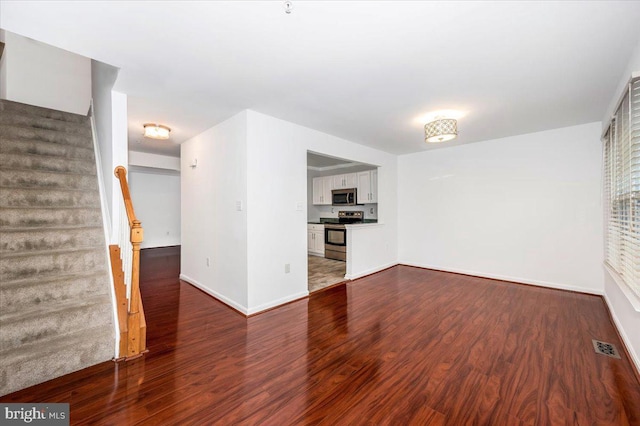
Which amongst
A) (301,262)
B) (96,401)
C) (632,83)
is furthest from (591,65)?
(96,401)

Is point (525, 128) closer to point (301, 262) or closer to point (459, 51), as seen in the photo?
point (459, 51)

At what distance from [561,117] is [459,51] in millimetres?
2597

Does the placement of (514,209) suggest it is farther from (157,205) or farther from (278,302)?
(157,205)

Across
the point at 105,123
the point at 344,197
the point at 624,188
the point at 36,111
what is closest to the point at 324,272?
the point at 344,197

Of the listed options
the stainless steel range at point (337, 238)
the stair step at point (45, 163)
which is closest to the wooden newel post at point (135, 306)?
the stair step at point (45, 163)

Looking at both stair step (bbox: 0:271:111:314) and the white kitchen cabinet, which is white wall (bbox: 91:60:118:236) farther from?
the white kitchen cabinet

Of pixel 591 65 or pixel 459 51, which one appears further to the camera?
pixel 591 65

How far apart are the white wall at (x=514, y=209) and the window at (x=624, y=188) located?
340 mm

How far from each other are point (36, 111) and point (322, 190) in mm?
5486

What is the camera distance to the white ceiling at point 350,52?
1542mm

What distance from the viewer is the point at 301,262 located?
3670 mm

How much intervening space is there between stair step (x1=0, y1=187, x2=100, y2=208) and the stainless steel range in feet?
14.3

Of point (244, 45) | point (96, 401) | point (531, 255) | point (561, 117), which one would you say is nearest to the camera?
point (96, 401)

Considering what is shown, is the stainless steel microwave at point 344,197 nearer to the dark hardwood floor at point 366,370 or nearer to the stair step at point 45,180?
the dark hardwood floor at point 366,370
